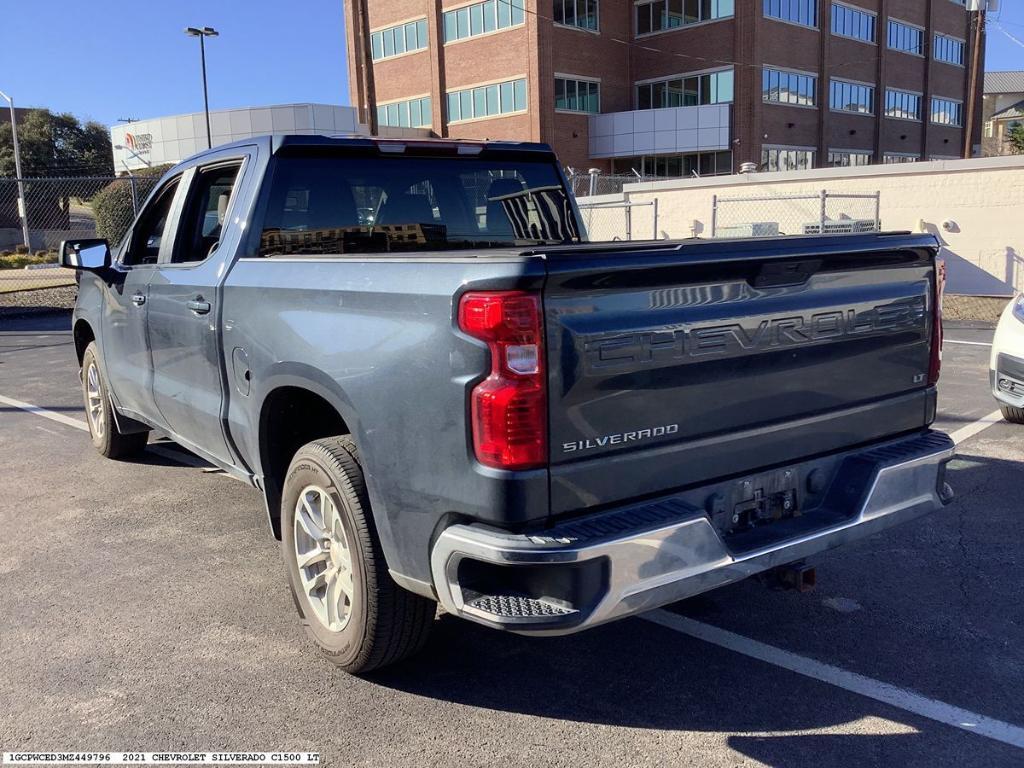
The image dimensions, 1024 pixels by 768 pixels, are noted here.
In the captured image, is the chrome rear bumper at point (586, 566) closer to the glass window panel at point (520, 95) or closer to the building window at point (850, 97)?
the glass window panel at point (520, 95)

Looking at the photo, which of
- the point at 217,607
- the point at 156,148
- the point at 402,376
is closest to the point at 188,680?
the point at 217,607

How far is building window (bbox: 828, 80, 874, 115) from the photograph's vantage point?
4888cm

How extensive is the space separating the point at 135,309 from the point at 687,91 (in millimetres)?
44408

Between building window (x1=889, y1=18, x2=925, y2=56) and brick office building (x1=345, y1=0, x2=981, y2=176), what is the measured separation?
4.14 feet

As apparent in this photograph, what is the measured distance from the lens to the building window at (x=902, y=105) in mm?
53312

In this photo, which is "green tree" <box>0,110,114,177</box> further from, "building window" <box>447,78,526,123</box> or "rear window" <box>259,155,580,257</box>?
"rear window" <box>259,155,580,257</box>

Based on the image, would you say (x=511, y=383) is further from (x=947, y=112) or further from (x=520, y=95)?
(x=947, y=112)

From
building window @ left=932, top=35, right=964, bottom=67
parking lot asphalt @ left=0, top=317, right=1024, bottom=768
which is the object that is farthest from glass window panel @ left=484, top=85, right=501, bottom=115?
parking lot asphalt @ left=0, top=317, right=1024, bottom=768

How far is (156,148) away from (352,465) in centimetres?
5297

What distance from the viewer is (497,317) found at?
2.66 meters

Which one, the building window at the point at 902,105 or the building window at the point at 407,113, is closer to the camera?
the building window at the point at 407,113

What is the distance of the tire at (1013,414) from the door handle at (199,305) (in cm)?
613

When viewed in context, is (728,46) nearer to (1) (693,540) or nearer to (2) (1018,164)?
(2) (1018,164)

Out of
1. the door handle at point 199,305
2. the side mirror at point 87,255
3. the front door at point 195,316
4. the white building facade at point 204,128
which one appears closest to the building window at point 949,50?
the white building facade at point 204,128
